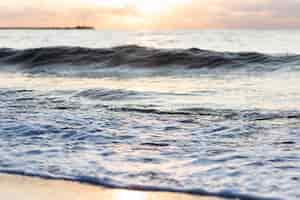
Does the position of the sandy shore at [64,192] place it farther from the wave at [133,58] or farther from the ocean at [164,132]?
the wave at [133,58]

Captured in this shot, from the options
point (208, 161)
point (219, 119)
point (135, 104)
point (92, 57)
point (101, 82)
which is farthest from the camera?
point (92, 57)

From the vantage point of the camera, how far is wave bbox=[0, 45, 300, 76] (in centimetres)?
1766

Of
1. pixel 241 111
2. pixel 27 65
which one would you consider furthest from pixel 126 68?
pixel 241 111

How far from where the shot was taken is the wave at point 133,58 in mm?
17656

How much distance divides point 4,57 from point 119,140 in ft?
58.3

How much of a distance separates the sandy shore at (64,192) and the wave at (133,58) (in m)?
13.1

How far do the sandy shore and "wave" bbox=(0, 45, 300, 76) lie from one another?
13.1m

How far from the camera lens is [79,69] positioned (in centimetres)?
1912

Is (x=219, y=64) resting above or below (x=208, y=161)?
above

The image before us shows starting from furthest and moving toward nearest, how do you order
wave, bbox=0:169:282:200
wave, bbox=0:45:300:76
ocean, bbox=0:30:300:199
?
wave, bbox=0:45:300:76 → ocean, bbox=0:30:300:199 → wave, bbox=0:169:282:200

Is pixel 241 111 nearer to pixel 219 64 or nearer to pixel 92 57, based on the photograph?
pixel 219 64

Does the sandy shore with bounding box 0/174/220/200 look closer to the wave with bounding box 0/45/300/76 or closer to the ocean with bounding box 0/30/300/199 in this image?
the ocean with bounding box 0/30/300/199

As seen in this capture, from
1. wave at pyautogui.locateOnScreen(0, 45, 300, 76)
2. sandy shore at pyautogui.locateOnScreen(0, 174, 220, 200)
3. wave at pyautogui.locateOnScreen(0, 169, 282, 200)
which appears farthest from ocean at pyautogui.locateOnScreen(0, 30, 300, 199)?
wave at pyautogui.locateOnScreen(0, 45, 300, 76)

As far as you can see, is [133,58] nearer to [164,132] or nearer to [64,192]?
[164,132]
